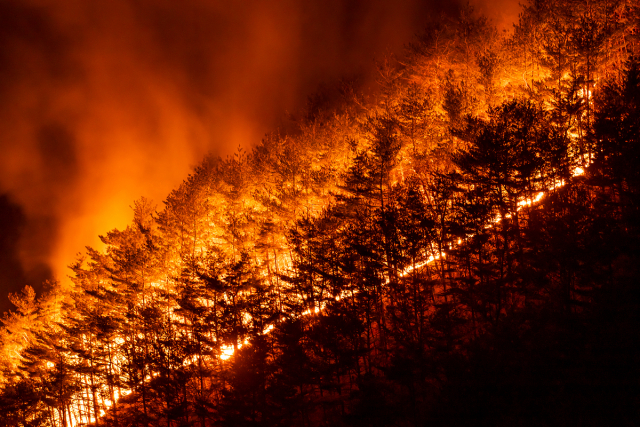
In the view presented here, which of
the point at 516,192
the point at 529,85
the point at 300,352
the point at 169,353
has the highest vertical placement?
the point at 529,85

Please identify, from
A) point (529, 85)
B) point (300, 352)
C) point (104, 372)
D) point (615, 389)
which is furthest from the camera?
point (104, 372)

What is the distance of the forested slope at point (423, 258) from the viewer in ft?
49.8

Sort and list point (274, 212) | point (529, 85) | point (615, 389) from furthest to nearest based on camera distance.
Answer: point (274, 212) < point (529, 85) < point (615, 389)

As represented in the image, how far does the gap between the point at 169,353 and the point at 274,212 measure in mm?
11619

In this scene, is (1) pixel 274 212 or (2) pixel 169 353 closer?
(2) pixel 169 353

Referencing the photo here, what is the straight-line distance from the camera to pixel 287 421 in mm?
20797

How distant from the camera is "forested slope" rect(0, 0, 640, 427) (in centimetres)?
1518

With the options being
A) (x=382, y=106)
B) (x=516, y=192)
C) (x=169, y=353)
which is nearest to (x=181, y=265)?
(x=169, y=353)

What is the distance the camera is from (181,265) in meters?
31.1

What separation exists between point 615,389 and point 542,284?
178 inches

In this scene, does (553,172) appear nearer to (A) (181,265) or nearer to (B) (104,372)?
(A) (181,265)

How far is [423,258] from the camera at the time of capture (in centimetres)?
2195

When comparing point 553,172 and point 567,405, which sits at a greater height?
point 553,172

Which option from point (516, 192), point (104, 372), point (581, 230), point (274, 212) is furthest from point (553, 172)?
point (104, 372)
